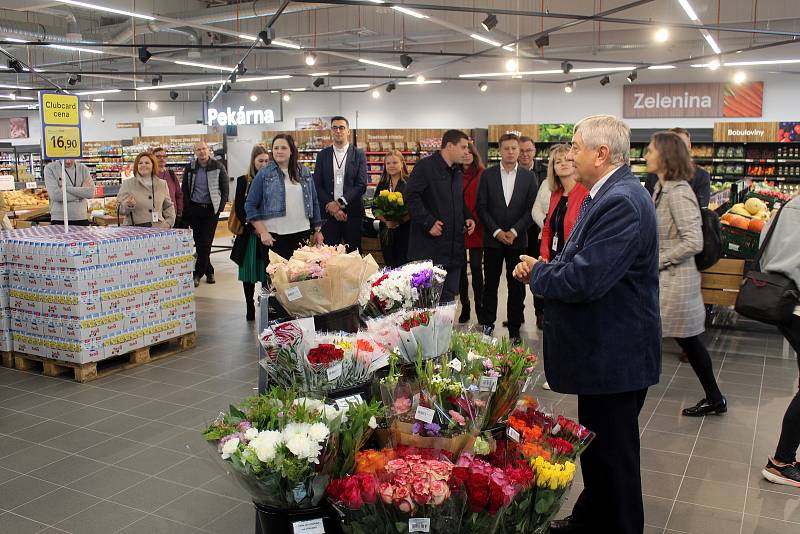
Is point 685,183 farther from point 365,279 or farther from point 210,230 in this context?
point 210,230

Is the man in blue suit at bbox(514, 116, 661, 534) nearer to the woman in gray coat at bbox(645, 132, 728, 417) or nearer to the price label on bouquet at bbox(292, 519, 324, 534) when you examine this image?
the price label on bouquet at bbox(292, 519, 324, 534)

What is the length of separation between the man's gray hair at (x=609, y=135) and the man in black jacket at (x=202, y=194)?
21.7 ft

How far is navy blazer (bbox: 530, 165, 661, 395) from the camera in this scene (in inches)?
95.0

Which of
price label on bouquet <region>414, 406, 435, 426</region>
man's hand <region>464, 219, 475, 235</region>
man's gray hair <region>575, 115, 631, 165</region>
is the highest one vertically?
man's gray hair <region>575, 115, 631, 165</region>

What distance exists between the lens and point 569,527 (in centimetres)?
299

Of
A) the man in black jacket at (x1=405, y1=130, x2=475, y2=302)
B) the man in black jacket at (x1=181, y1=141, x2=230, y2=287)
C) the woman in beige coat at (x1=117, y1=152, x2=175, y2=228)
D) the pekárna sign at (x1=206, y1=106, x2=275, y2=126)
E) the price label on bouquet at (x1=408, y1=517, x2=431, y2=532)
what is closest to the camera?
the price label on bouquet at (x1=408, y1=517, x2=431, y2=532)

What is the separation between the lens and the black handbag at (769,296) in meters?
3.49

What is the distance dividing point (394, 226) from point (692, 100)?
12711mm

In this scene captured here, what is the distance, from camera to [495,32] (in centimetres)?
1627

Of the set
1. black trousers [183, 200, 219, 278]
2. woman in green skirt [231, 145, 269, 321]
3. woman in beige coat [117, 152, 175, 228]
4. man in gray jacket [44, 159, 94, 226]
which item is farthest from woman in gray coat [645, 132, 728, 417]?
man in gray jacket [44, 159, 94, 226]

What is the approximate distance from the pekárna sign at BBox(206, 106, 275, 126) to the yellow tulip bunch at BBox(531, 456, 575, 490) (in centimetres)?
1737

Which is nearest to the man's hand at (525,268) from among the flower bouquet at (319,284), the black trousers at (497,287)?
the flower bouquet at (319,284)

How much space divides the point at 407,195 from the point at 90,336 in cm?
254

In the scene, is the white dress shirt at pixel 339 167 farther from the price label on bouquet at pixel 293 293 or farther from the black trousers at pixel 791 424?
the black trousers at pixel 791 424
